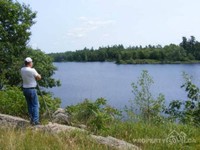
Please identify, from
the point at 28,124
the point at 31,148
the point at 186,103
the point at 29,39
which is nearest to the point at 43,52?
the point at 29,39

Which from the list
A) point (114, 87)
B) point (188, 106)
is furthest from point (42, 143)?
point (114, 87)

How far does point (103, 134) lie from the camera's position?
7500mm

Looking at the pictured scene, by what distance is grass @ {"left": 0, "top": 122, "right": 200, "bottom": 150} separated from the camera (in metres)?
5.15

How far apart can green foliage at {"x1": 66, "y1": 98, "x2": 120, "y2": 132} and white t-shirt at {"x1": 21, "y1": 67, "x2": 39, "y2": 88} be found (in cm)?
127

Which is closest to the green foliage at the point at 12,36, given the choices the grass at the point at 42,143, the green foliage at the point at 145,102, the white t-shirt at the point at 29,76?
the green foliage at the point at 145,102

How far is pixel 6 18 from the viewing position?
24375mm

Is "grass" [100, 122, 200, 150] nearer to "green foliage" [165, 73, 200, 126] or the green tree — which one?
"green foliage" [165, 73, 200, 126]

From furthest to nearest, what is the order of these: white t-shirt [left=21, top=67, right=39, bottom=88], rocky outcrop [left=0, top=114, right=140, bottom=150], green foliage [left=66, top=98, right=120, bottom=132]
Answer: white t-shirt [left=21, top=67, right=39, bottom=88] < green foliage [left=66, top=98, right=120, bottom=132] < rocky outcrop [left=0, top=114, right=140, bottom=150]

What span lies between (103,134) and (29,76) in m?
2.72

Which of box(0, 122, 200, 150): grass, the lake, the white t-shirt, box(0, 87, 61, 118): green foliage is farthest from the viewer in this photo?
the lake

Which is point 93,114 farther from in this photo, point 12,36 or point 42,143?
point 12,36

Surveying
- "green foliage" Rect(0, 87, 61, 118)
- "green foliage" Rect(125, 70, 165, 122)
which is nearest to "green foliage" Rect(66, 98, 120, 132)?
"green foliage" Rect(0, 87, 61, 118)

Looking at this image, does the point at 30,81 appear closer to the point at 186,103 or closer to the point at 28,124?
the point at 28,124

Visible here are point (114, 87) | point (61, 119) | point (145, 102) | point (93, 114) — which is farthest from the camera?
point (114, 87)
